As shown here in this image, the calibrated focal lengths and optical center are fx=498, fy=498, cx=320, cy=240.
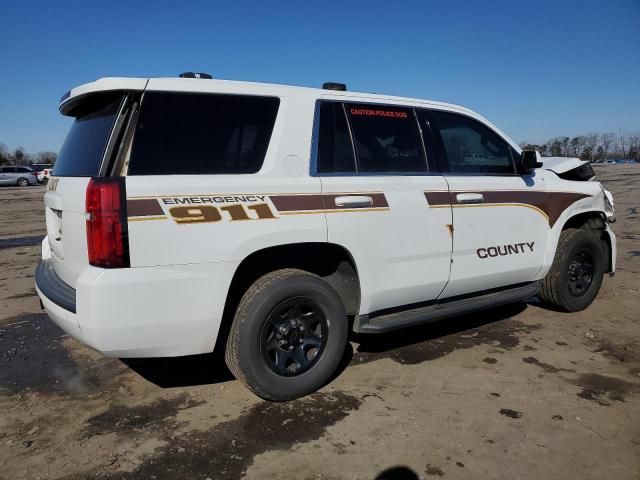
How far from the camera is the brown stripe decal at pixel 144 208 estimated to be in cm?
271

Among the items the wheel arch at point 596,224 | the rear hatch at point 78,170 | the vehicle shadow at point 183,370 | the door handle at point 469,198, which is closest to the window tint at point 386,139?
the door handle at point 469,198

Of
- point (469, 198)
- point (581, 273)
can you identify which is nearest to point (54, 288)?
point (469, 198)

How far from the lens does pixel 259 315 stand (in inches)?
123

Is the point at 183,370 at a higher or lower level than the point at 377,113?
lower

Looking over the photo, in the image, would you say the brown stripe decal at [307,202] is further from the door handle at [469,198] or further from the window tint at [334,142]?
the door handle at [469,198]

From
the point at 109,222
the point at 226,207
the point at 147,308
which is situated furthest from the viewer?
the point at 226,207

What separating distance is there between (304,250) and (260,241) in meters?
0.49

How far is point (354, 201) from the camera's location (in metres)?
3.44

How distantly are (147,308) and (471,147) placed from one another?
3.06 metres

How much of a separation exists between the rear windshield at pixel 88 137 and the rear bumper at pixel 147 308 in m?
0.69

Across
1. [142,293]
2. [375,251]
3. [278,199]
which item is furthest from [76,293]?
[375,251]

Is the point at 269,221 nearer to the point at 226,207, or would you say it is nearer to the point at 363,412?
the point at 226,207

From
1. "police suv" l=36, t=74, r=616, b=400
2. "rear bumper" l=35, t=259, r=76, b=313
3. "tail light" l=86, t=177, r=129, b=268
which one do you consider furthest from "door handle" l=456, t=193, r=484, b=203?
"rear bumper" l=35, t=259, r=76, b=313

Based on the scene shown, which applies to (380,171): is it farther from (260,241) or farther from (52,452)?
(52,452)
